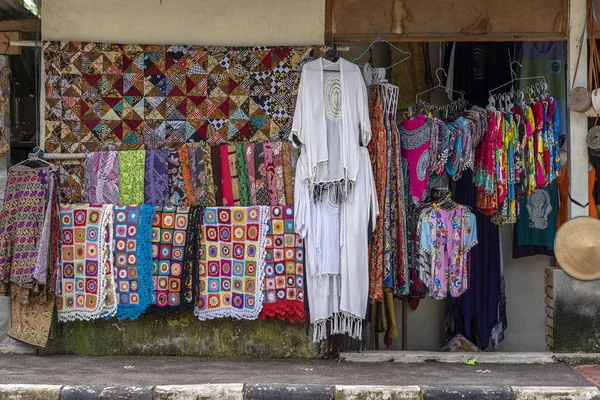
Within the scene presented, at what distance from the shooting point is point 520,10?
8.28 metres

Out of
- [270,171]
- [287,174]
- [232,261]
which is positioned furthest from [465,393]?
[270,171]

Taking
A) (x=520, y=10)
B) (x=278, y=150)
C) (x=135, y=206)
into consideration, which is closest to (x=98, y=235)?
(x=135, y=206)

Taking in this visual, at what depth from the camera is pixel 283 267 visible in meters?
8.09

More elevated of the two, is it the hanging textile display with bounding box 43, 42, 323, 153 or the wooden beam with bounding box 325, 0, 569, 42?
the wooden beam with bounding box 325, 0, 569, 42

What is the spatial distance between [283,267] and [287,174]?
2.77 ft

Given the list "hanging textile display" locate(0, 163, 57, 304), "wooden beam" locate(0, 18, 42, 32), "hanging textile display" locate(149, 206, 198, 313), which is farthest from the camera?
"wooden beam" locate(0, 18, 42, 32)

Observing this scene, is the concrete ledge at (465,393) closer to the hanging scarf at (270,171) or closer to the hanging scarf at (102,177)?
the hanging scarf at (270,171)

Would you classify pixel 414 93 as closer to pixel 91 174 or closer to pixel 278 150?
pixel 278 150

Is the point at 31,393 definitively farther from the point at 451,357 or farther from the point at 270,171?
the point at 451,357

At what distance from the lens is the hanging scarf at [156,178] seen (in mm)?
8180

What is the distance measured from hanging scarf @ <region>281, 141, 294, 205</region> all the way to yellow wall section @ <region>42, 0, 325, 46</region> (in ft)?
3.24

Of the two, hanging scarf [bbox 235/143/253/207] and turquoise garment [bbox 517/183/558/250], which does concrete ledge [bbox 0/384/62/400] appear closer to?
hanging scarf [bbox 235/143/253/207]

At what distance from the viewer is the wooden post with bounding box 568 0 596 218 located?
8.12 meters

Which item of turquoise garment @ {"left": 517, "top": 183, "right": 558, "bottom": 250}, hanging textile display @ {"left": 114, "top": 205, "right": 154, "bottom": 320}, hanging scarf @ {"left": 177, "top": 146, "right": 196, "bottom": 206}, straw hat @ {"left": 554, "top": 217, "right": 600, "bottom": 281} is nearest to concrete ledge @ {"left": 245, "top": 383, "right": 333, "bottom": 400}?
hanging textile display @ {"left": 114, "top": 205, "right": 154, "bottom": 320}
